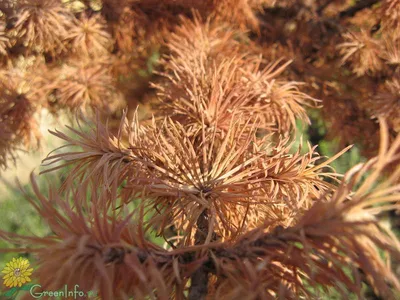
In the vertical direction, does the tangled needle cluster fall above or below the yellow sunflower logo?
above

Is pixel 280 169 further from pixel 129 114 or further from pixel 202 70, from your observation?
pixel 129 114

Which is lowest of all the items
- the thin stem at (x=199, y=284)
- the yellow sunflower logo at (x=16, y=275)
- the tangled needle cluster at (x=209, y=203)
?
the yellow sunflower logo at (x=16, y=275)

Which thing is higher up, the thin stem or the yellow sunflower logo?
the thin stem

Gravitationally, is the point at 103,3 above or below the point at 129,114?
above

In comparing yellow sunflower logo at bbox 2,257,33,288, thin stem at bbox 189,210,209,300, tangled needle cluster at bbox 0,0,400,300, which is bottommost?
yellow sunflower logo at bbox 2,257,33,288

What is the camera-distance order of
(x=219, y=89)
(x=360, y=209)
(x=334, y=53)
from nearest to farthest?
1. (x=360, y=209)
2. (x=219, y=89)
3. (x=334, y=53)

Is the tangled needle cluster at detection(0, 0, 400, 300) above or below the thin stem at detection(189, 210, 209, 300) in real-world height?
above

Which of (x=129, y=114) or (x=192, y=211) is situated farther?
(x=129, y=114)

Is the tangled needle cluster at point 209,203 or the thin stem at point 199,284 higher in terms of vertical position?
the tangled needle cluster at point 209,203

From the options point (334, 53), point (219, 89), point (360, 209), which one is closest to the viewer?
point (360, 209)

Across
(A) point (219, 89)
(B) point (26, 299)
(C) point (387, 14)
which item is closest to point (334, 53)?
(C) point (387, 14)

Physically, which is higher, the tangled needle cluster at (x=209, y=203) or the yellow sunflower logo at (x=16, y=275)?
the tangled needle cluster at (x=209, y=203)
